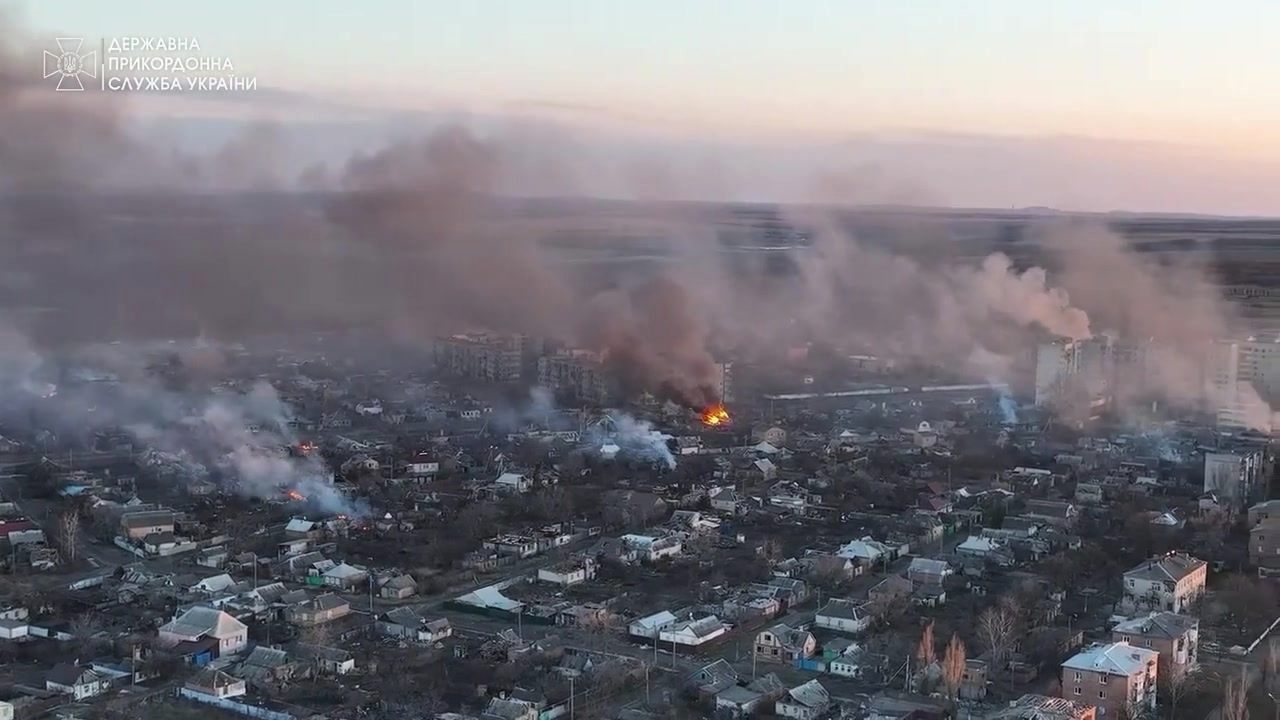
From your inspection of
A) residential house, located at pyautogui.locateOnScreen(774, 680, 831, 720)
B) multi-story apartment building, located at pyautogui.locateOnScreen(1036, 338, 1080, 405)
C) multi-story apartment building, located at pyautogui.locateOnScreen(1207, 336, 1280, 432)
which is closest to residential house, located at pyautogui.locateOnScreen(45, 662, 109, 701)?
residential house, located at pyautogui.locateOnScreen(774, 680, 831, 720)

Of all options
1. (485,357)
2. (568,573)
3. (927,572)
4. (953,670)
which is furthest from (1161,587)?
(485,357)

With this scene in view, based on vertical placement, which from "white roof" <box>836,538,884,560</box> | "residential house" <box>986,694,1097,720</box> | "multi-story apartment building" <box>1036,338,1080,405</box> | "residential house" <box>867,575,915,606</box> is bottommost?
"white roof" <box>836,538,884,560</box>

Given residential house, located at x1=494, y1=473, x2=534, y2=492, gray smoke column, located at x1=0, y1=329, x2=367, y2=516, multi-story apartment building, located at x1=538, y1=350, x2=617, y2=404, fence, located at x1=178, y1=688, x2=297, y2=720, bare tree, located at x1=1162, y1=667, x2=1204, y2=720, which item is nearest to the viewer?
fence, located at x1=178, y1=688, x2=297, y2=720

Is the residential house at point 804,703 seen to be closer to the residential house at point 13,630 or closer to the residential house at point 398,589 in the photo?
the residential house at point 398,589

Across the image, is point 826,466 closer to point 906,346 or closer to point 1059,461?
point 1059,461

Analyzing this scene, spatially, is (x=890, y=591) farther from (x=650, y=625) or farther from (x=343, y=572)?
(x=343, y=572)

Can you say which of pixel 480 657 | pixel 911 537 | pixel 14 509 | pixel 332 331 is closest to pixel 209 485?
pixel 14 509

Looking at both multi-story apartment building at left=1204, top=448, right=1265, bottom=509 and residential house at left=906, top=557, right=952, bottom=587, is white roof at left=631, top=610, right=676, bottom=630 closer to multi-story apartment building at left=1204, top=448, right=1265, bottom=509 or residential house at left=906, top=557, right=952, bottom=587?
residential house at left=906, top=557, right=952, bottom=587
